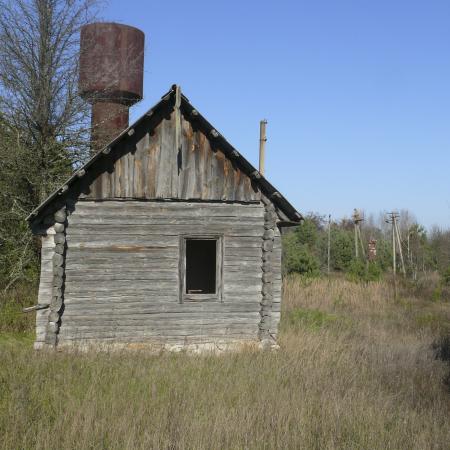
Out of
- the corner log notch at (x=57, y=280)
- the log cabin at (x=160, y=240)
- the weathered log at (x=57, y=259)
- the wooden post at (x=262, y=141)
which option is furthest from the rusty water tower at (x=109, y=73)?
the weathered log at (x=57, y=259)

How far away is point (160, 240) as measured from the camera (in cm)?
1032

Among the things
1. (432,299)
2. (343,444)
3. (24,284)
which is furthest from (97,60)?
(432,299)

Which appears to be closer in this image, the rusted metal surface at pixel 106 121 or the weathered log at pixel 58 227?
the weathered log at pixel 58 227

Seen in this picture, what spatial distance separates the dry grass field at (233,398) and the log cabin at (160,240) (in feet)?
2.17

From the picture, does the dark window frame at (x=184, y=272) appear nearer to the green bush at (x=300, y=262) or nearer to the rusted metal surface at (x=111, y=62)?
the rusted metal surface at (x=111, y=62)

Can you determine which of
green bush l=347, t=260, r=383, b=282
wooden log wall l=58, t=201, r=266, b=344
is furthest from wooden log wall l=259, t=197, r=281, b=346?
green bush l=347, t=260, r=383, b=282

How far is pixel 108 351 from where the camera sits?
31.1 ft

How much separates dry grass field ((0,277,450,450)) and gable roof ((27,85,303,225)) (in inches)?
103

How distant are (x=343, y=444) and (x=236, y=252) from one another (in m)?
5.28

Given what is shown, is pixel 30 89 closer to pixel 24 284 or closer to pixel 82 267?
pixel 24 284

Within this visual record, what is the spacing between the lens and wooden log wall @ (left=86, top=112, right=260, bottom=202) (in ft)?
33.0

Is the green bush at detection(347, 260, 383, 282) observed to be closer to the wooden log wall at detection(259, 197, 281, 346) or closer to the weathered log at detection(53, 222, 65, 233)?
the wooden log wall at detection(259, 197, 281, 346)

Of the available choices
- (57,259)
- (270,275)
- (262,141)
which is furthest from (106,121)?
(270,275)

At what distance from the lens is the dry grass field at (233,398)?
5.83 metres
